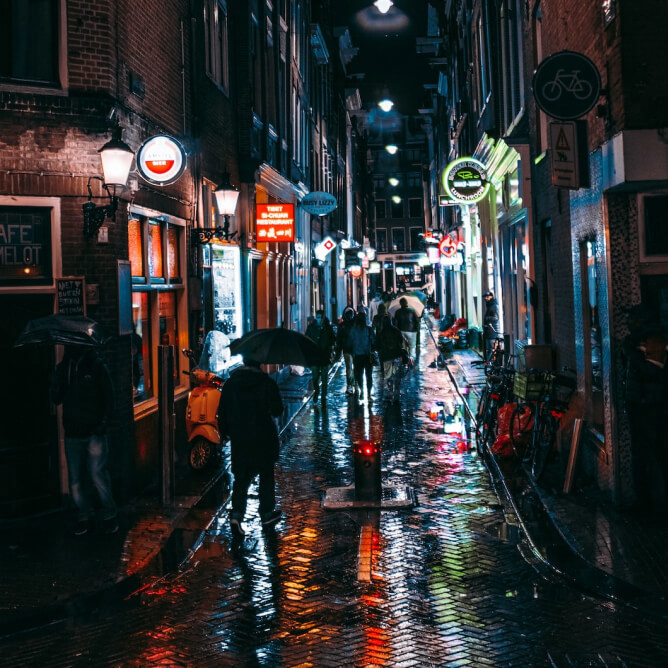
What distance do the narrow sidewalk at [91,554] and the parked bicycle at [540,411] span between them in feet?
13.0

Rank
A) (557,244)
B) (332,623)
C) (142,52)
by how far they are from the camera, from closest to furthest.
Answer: (332,623) < (142,52) < (557,244)

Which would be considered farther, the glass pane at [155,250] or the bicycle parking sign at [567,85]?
the glass pane at [155,250]

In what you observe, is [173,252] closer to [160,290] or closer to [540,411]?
[160,290]

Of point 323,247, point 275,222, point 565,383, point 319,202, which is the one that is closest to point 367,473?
point 565,383

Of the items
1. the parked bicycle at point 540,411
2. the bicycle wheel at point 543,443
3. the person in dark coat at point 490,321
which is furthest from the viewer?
the person in dark coat at point 490,321

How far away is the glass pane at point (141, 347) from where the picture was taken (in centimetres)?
1061

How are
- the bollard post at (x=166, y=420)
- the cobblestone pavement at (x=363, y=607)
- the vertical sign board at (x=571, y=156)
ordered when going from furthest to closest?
the bollard post at (x=166, y=420) → the vertical sign board at (x=571, y=156) → the cobblestone pavement at (x=363, y=607)

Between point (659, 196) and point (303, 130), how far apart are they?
21817 mm

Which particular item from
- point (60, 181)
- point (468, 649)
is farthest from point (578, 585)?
point (60, 181)

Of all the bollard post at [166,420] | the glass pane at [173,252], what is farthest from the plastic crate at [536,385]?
the glass pane at [173,252]

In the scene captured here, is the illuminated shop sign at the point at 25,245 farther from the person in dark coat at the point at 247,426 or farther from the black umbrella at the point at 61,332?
the person in dark coat at the point at 247,426

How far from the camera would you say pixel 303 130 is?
2902cm

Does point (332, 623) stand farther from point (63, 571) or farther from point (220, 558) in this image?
point (63, 571)

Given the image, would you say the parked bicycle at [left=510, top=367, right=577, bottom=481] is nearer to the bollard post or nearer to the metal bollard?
the metal bollard
